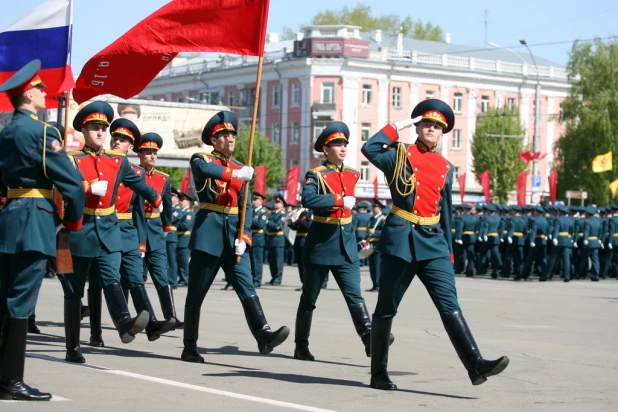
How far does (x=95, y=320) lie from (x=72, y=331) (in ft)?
4.67

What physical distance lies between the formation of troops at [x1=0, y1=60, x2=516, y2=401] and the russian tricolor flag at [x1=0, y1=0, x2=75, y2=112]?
3.50ft

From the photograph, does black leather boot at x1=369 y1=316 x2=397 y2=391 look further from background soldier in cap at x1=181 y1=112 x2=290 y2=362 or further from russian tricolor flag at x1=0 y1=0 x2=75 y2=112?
russian tricolor flag at x1=0 y1=0 x2=75 y2=112

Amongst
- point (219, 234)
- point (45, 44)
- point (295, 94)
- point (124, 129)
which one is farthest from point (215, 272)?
point (295, 94)

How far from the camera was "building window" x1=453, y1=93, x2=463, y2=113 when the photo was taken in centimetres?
7962

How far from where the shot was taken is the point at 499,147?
242 ft

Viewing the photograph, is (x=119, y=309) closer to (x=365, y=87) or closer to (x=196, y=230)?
(x=196, y=230)

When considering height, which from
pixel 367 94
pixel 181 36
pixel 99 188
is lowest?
pixel 99 188

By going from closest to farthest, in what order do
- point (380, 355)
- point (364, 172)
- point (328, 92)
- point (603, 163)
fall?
point (380, 355) < point (603, 163) < point (328, 92) < point (364, 172)

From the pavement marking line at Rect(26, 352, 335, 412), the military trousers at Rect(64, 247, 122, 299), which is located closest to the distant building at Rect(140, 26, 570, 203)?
the military trousers at Rect(64, 247, 122, 299)

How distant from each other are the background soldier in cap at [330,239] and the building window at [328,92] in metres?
64.4

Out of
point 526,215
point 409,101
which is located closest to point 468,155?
point 409,101

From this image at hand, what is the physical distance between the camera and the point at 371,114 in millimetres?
76125

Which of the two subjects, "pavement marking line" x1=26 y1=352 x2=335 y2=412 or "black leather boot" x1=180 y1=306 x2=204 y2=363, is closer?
"pavement marking line" x1=26 y1=352 x2=335 y2=412

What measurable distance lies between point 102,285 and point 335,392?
3012mm
